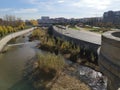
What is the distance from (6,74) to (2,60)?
24.4 feet

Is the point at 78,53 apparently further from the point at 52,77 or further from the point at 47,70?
the point at 52,77

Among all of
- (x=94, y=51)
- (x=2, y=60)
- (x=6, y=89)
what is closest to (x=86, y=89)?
(x=6, y=89)

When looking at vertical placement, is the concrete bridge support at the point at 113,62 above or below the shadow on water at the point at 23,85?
above

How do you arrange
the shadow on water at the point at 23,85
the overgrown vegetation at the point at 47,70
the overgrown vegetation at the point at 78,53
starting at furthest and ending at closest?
the overgrown vegetation at the point at 78,53 < the overgrown vegetation at the point at 47,70 < the shadow on water at the point at 23,85

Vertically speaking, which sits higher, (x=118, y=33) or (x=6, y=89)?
(x=118, y=33)

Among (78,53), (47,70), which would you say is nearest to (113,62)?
(47,70)

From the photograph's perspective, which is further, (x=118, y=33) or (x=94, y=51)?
(x=94, y=51)

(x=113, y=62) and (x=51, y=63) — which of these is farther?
(x=51, y=63)

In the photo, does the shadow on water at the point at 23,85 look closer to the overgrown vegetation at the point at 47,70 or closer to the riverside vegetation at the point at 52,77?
the riverside vegetation at the point at 52,77

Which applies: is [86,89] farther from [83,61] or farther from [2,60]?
[2,60]

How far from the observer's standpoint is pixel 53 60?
19.9 m

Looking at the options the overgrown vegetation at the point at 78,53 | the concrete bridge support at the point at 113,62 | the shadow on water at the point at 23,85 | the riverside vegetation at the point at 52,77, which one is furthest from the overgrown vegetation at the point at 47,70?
the concrete bridge support at the point at 113,62

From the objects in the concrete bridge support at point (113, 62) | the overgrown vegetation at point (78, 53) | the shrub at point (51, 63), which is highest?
the concrete bridge support at point (113, 62)

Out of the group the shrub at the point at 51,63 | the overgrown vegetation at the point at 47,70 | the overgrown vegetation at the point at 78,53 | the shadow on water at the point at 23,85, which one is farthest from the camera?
the overgrown vegetation at the point at 78,53
